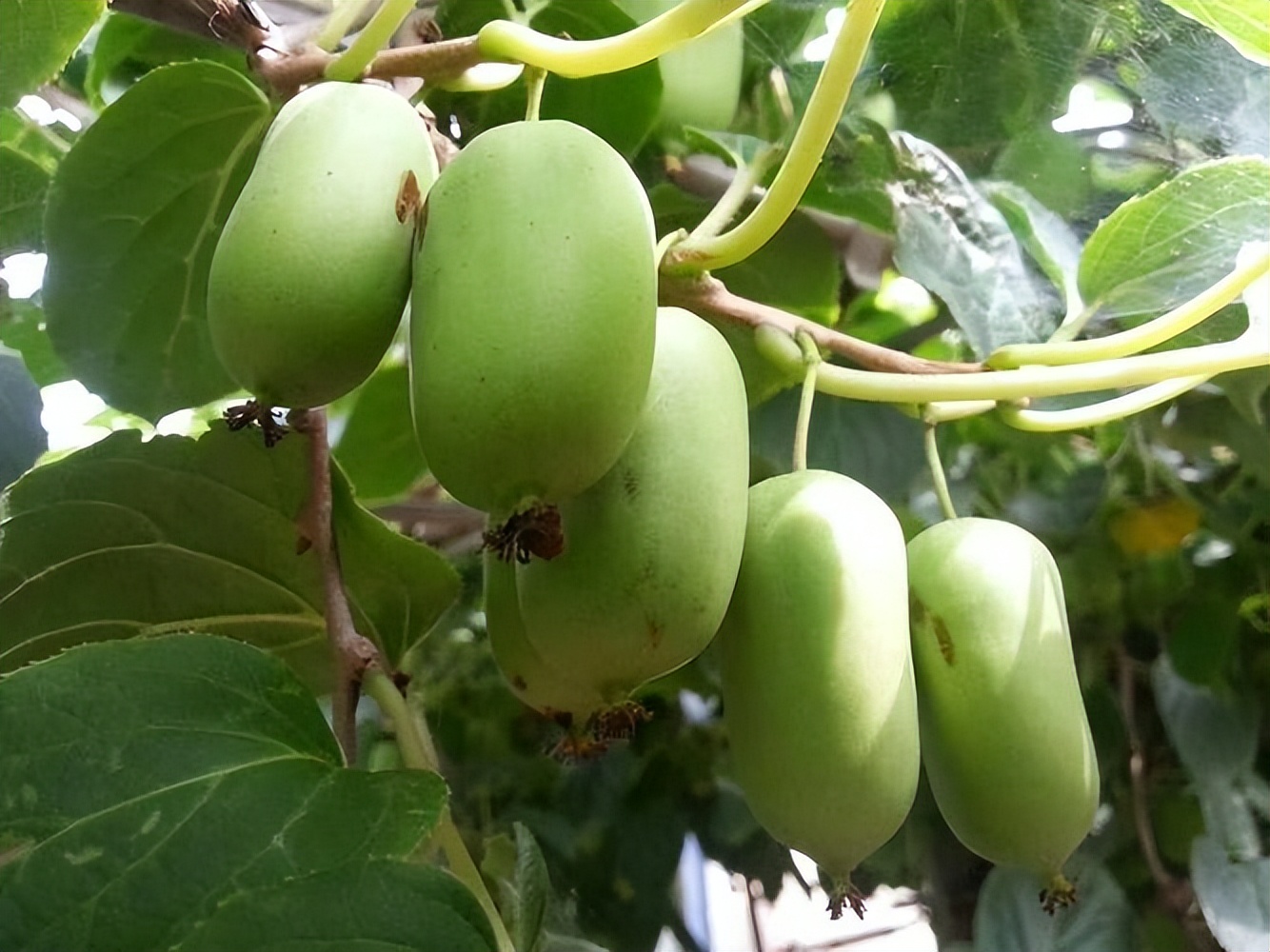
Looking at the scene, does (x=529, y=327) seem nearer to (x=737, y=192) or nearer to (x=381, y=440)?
(x=737, y=192)

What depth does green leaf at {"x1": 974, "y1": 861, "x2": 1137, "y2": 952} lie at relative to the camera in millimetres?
704

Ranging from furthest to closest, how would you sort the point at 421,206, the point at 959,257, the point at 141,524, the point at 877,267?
the point at 877,267, the point at 959,257, the point at 141,524, the point at 421,206

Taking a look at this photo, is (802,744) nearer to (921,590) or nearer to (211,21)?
(921,590)

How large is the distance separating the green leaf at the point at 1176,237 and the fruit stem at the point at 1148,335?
76mm

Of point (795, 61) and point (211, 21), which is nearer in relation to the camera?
point (211, 21)

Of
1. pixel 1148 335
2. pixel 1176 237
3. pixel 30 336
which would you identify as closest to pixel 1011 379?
pixel 1148 335

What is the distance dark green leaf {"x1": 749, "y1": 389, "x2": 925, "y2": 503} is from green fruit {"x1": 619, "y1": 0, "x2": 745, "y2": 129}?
0.16 m

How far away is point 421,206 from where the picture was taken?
0.35 metres

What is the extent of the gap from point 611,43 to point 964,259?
0.30 m

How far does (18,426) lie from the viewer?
1.77 feet

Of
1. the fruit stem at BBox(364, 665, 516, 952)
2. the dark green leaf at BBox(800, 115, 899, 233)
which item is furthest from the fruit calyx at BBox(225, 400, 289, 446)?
the dark green leaf at BBox(800, 115, 899, 233)


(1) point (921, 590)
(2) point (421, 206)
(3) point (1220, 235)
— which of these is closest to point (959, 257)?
(3) point (1220, 235)

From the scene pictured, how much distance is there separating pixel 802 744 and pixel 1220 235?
13.3 inches

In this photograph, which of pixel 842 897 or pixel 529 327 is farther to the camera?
pixel 842 897
